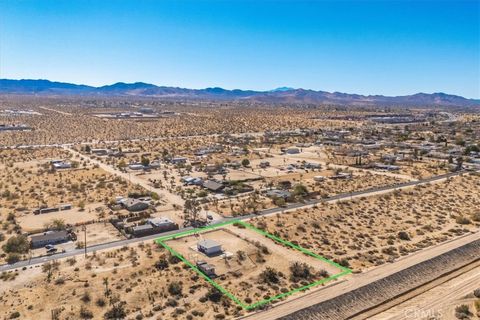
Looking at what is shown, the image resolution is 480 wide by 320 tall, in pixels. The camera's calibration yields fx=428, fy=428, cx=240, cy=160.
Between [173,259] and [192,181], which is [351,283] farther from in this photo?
[192,181]

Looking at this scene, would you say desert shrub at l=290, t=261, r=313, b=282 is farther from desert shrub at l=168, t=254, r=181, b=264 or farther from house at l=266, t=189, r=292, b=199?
house at l=266, t=189, r=292, b=199

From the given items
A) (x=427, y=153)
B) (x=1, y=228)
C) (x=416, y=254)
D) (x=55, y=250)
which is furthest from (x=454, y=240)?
(x=427, y=153)

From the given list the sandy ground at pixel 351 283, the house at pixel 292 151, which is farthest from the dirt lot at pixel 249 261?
the house at pixel 292 151

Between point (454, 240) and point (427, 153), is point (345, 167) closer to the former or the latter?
point (427, 153)

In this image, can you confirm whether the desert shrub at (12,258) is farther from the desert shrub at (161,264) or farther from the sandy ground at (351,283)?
the sandy ground at (351,283)

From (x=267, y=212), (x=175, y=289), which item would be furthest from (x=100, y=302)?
(x=267, y=212)
